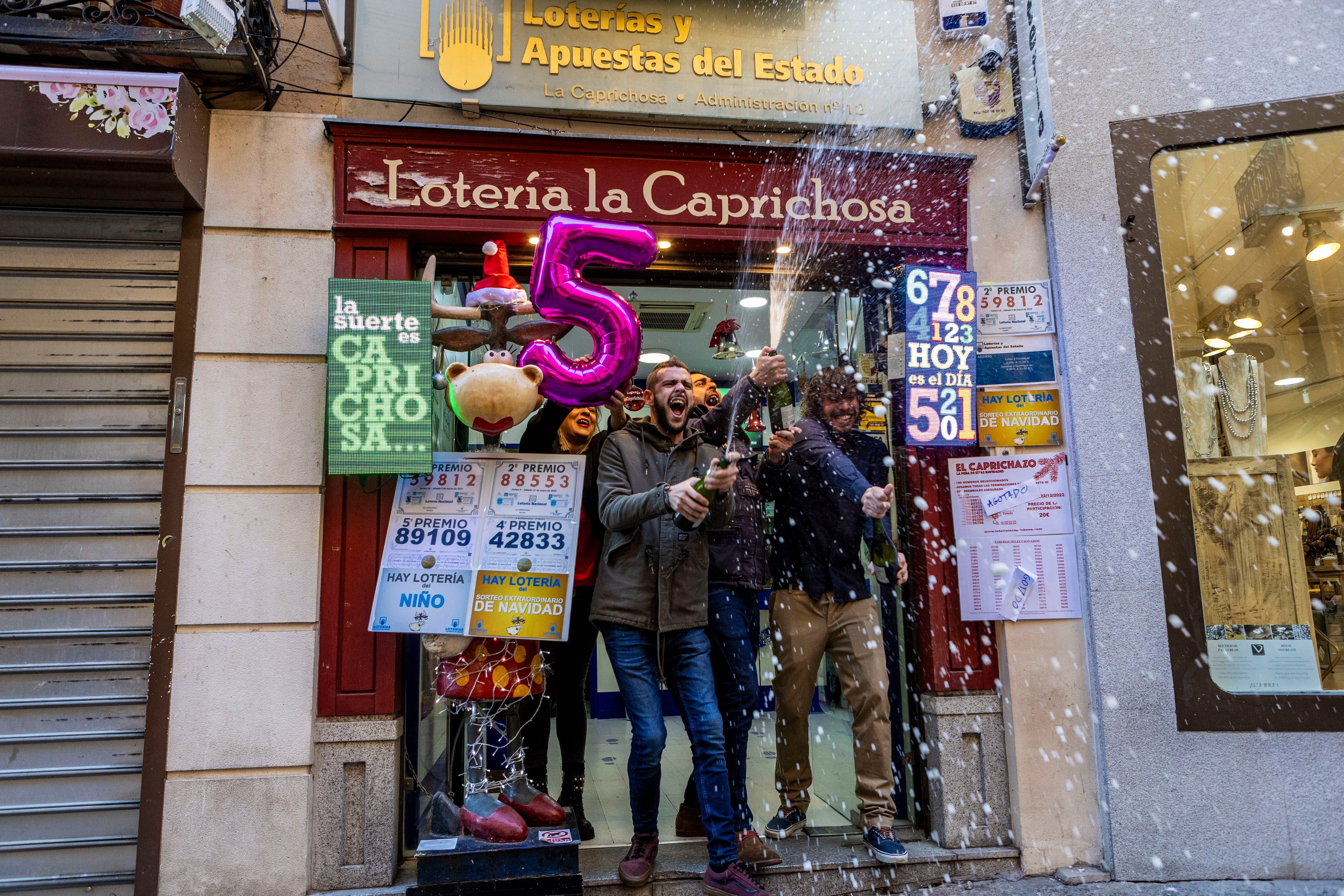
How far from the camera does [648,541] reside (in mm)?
3910

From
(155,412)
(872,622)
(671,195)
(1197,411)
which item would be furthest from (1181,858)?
(155,412)

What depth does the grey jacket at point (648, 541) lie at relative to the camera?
3766 millimetres

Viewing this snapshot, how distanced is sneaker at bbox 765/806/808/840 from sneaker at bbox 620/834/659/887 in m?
0.74

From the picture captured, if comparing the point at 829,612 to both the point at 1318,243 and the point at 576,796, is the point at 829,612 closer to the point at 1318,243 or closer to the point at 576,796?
the point at 576,796

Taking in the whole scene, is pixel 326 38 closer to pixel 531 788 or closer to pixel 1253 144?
pixel 531 788

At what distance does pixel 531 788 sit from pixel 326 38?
4191mm

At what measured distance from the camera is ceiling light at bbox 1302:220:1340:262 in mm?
5281

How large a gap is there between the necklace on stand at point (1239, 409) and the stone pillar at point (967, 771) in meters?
2.25

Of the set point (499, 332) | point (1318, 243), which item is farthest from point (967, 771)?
point (1318, 243)

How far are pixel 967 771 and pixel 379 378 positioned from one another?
3.81 meters

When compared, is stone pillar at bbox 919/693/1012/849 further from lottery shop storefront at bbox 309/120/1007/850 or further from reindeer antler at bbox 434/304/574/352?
reindeer antler at bbox 434/304/574/352

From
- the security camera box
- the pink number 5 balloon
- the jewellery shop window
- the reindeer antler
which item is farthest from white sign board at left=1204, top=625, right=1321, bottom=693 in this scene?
the reindeer antler

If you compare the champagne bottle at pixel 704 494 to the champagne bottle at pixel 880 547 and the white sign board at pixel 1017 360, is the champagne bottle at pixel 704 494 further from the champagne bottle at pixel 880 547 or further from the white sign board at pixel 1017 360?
the white sign board at pixel 1017 360

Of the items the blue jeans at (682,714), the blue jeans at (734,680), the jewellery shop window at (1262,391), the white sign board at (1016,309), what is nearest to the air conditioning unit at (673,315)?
the white sign board at (1016,309)
